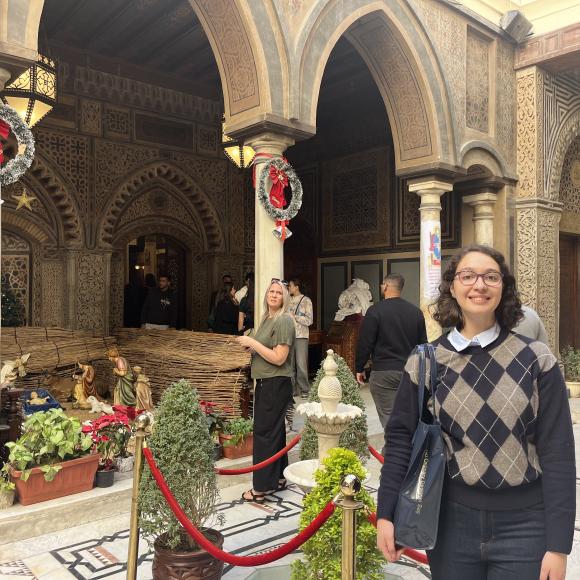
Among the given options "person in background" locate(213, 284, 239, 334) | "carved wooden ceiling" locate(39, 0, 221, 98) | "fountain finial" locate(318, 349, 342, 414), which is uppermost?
"carved wooden ceiling" locate(39, 0, 221, 98)

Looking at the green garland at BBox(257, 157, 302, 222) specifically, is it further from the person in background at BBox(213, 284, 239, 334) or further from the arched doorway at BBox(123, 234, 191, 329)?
the arched doorway at BBox(123, 234, 191, 329)

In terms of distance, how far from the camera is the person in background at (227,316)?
8344 mm

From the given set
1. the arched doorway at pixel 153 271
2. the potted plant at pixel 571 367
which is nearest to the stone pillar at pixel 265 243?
the arched doorway at pixel 153 271

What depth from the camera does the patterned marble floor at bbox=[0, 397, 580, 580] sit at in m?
2.93

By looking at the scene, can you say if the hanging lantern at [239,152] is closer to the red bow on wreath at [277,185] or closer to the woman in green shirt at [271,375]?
the red bow on wreath at [277,185]

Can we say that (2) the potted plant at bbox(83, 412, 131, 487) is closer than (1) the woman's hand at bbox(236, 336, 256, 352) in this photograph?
No

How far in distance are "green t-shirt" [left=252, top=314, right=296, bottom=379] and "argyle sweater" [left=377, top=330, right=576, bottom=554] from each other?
2.05m

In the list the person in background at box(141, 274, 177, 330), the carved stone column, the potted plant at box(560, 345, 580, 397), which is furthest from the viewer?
the potted plant at box(560, 345, 580, 397)

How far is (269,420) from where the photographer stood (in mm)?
3803

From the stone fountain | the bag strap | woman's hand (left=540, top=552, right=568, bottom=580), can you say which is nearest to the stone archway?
the stone fountain

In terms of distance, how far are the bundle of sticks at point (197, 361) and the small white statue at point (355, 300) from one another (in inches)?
141

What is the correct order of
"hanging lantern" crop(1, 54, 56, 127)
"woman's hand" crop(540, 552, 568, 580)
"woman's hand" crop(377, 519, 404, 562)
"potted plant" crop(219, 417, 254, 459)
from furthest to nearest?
1. "hanging lantern" crop(1, 54, 56, 127)
2. "potted plant" crop(219, 417, 254, 459)
3. "woman's hand" crop(377, 519, 404, 562)
4. "woman's hand" crop(540, 552, 568, 580)

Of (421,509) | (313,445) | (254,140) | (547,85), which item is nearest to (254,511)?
(313,445)

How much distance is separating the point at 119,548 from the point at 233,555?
132 cm
